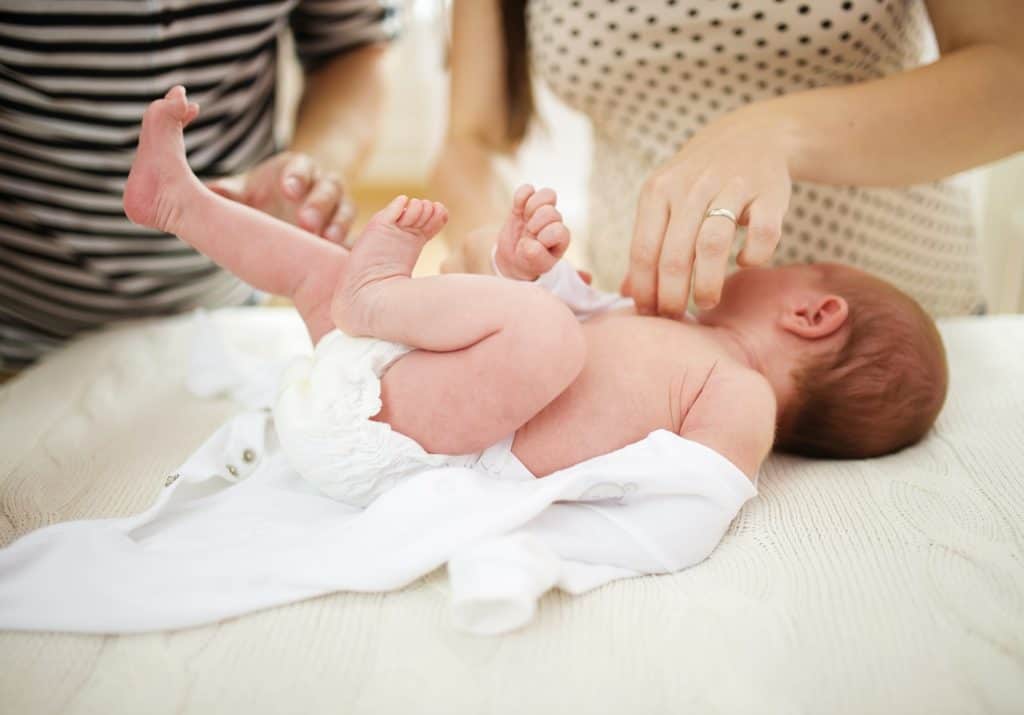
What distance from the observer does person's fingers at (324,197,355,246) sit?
3.32ft

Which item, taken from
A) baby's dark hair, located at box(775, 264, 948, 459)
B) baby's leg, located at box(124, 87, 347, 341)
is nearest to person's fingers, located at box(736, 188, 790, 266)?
baby's dark hair, located at box(775, 264, 948, 459)

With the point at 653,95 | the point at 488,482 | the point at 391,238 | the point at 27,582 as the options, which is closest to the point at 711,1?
the point at 653,95

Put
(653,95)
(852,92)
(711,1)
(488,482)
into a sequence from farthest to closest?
(653,95)
(711,1)
(852,92)
(488,482)

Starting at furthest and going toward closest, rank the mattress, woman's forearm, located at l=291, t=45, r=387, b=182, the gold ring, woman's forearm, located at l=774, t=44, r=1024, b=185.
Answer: woman's forearm, located at l=291, t=45, r=387, b=182 < woman's forearm, located at l=774, t=44, r=1024, b=185 < the gold ring < the mattress

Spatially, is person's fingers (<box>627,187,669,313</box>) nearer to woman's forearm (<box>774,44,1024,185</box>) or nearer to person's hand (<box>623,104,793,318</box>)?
person's hand (<box>623,104,793,318</box>)

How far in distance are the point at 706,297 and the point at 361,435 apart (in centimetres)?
38

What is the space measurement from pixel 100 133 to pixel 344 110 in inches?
17.8

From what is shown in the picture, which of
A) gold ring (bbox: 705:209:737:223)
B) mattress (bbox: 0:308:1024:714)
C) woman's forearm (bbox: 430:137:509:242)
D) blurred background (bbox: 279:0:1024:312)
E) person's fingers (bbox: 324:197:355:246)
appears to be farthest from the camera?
blurred background (bbox: 279:0:1024:312)

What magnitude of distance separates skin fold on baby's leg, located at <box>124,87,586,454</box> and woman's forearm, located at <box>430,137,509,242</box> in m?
0.49

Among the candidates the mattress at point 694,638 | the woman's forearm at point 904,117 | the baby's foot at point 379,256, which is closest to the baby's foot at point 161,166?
the baby's foot at point 379,256

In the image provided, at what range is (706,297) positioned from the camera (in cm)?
81

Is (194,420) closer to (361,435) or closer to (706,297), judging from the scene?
(361,435)

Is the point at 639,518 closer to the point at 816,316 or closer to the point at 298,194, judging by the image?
the point at 816,316

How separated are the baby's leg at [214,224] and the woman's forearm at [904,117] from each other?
54 cm
